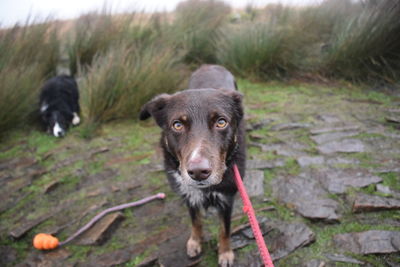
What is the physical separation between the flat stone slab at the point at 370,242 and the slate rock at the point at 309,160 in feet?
3.55

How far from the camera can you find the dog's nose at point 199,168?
1628mm

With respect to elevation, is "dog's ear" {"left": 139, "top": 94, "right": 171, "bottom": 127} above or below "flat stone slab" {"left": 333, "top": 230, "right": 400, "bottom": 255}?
above

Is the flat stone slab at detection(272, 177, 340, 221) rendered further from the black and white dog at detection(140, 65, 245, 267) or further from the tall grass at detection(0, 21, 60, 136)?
the tall grass at detection(0, 21, 60, 136)

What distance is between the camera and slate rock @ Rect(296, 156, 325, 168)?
334cm

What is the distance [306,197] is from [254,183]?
1.84ft

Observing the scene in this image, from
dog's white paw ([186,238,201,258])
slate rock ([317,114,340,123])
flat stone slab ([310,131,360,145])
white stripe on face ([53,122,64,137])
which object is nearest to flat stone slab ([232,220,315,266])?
dog's white paw ([186,238,201,258])

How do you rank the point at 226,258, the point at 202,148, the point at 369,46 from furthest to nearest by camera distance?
the point at 369,46
the point at 226,258
the point at 202,148

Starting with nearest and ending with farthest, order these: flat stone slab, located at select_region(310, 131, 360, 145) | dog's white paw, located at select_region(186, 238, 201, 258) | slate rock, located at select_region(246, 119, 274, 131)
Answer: dog's white paw, located at select_region(186, 238, 201, 258), flat stone slab, located at select_region(310, 131, 360, 145), slate rock, located at select_region(246, 119, 274, 131)

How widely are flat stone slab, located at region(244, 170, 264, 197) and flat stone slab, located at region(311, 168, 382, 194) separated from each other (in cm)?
60

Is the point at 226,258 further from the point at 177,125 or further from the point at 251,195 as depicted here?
the point at 177,125

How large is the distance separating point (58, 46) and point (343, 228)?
6.69 metres

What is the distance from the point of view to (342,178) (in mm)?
3043

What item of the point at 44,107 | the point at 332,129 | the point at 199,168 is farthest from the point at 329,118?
the point at 44,107

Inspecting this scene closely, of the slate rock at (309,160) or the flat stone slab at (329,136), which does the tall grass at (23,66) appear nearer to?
the slate rock at (309,160)
